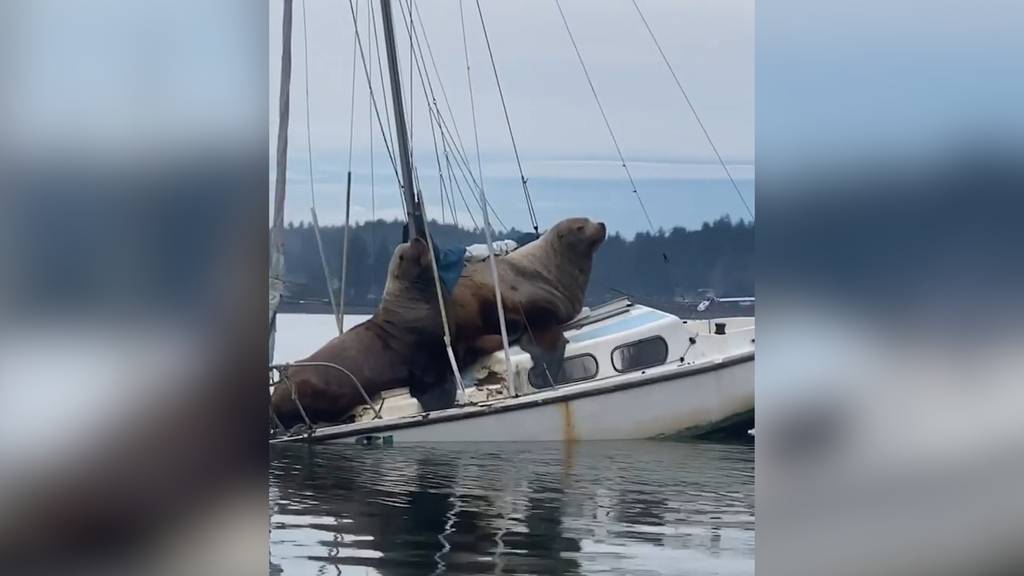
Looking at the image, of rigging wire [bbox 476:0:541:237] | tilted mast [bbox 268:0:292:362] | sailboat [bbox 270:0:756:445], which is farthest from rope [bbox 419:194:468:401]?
tilted mast [bbox 268:0:292:362]

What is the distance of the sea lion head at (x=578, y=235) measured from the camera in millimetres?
7570

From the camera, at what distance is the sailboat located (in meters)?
7.84

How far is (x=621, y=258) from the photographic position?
786 centimetres

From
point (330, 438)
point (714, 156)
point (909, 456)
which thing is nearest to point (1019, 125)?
point (909, 456)

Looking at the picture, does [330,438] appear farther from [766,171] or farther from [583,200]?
[766,171]

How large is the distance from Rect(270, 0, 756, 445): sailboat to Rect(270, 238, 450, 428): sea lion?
11cm

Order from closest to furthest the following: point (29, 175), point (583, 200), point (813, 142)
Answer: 1. point (29, 175)
2. point (813, 142)
3. point (583, 200)

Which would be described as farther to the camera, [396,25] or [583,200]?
[583,200]

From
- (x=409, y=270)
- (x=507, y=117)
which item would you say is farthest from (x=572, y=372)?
(x=507, y=117)

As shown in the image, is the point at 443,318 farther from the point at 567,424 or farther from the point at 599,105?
the point at 599,105

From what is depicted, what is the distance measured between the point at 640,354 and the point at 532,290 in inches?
33.4

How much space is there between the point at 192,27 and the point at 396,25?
15.3 feet

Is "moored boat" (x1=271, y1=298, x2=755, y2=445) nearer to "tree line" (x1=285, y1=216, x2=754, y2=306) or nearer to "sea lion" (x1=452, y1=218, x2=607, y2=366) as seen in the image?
"sea lion" (x1=452, y1=218, x2=607, y2=366)

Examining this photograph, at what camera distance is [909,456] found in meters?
2.50
